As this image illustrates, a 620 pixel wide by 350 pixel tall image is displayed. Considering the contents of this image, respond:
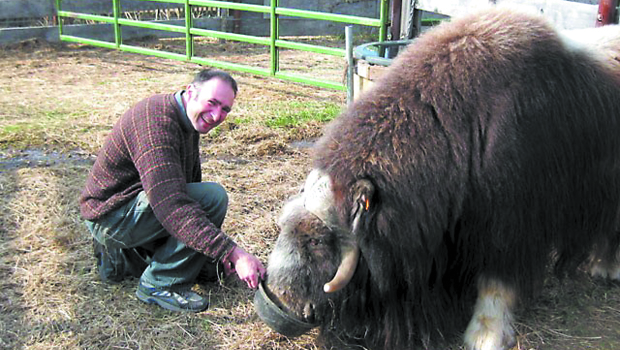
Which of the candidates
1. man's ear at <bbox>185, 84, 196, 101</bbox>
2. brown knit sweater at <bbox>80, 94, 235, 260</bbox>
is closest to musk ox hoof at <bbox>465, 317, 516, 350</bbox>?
brown knit sweater at <bbox>80, 94, 235, 260</bbox>

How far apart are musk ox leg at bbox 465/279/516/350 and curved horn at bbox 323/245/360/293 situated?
57cm

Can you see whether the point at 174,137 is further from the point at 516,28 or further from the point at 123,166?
the point at 516,28

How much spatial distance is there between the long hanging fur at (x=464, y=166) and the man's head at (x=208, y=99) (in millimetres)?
429

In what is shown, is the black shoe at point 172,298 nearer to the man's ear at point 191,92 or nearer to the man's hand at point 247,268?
the man's hand at point 247,268

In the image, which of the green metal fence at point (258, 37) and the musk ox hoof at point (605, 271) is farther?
the green metal fence at point (258, 37)

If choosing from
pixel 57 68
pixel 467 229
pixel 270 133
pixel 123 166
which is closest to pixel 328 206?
pixel 467 229

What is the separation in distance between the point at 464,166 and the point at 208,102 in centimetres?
94

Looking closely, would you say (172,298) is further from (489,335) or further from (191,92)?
(489,335)

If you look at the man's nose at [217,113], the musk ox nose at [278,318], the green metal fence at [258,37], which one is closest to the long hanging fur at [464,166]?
the musk ox nose at [278,318]

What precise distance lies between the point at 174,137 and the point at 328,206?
66 cm

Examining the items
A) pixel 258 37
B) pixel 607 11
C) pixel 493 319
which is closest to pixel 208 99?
pixel 493 319

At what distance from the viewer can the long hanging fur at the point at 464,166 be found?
6.79 ft

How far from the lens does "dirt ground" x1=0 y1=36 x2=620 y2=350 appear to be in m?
2.35

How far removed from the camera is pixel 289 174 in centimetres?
389
